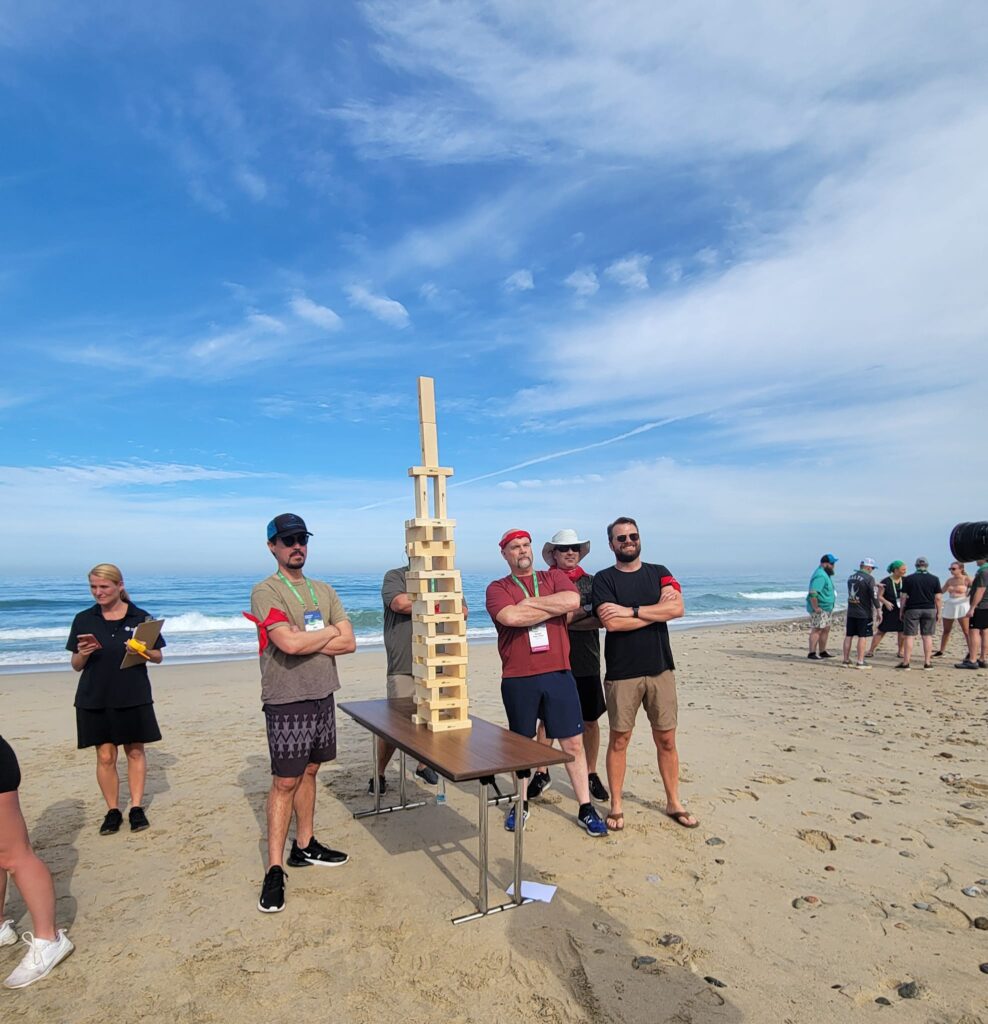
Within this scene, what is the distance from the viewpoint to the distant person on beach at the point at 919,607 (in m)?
10.9

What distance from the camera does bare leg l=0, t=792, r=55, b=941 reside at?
117 inches

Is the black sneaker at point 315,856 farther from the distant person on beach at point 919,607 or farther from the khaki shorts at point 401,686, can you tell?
the distant person on beach at point 919,607

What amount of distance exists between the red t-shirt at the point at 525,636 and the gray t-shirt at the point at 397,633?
38.6 inches

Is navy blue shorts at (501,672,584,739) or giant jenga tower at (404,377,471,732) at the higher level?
giant jenga tower at (404,377,471,732)

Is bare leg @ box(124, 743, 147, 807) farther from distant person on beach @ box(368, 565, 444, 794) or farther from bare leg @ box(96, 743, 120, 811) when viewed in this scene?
distant person on beach @ box(368, 565, 444, 794)

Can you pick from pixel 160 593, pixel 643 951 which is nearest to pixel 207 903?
pixel 643 951

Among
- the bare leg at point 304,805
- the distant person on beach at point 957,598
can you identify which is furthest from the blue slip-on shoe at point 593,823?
the distant person on beach at point 957,598

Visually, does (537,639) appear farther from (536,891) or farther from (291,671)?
(291,671)

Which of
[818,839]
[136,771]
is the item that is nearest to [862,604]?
[818,839]

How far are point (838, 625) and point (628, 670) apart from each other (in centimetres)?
1893

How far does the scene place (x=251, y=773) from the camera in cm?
612

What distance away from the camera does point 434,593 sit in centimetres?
428

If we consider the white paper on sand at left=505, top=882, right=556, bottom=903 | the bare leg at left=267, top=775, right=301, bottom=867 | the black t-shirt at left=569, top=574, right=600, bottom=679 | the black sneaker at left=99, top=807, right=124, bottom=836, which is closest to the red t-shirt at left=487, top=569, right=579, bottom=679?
the black t-shirt at left=569, top=574, right=600, bottom=679

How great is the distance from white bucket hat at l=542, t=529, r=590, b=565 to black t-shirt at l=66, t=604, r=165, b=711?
2.93 m
